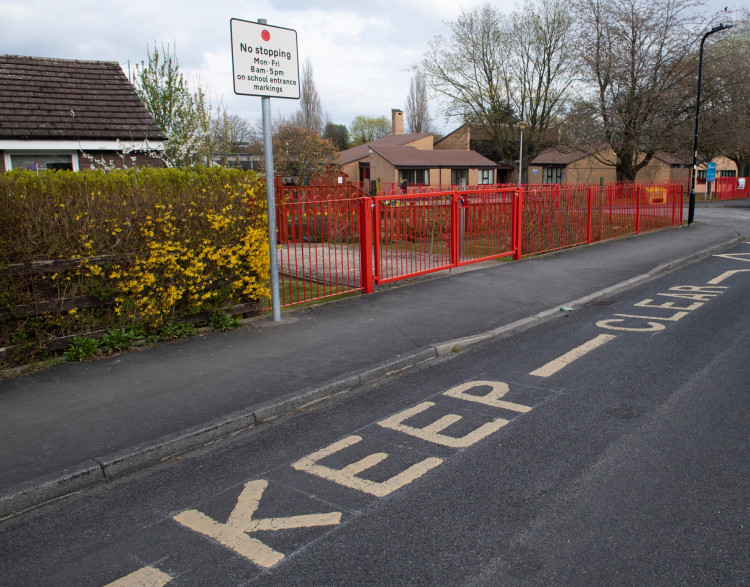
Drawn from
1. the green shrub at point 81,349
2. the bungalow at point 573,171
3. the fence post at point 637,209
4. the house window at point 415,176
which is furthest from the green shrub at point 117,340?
the bungalow at point 573,171

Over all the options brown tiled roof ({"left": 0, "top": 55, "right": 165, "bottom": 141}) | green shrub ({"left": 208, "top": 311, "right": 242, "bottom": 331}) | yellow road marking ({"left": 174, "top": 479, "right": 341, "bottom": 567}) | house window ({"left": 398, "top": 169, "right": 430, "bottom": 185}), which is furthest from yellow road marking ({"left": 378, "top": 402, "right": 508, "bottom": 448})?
house window ({"left": 398, "top": 169, "right": 430, "bottom": 185})

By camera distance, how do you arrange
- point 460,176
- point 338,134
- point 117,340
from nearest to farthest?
point 117,340 → point 460,176 → point 338,134

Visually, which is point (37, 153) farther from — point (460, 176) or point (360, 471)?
point (460, 176)

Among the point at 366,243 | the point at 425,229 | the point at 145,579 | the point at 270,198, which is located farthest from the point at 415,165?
the point at 145,579

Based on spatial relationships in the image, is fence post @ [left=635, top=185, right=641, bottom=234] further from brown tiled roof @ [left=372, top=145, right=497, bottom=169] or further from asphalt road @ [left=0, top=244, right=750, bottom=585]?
brown tiled roof @ [left=372, top=145, right=497, bottom=169]

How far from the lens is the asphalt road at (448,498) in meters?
2.93

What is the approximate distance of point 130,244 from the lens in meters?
6.42

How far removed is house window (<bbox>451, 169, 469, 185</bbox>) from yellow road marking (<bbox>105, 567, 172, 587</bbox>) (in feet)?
182

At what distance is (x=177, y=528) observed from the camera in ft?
10.9

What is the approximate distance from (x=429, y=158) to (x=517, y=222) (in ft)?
145

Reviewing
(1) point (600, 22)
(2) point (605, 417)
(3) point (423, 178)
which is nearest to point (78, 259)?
(2) point (605, 417)

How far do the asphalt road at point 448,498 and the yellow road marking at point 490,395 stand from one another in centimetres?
3

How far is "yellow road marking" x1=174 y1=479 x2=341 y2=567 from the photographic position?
10.1 ft

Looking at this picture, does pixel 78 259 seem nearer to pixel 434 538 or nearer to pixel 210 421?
pixel 210 421
